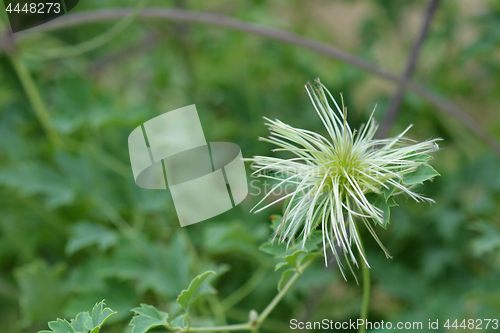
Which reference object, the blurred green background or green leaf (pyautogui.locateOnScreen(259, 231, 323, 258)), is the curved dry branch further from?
green leaf (pyautogui.locateOnScreen(259, 231, 323, 258))

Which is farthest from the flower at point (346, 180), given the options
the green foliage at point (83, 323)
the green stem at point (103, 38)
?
the green stem at point (103, 38)

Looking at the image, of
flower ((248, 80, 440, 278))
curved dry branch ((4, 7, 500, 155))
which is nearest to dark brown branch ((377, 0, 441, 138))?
curved dry branch ((4, 7, 500, 155))

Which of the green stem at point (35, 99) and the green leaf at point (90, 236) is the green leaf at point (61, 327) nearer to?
the green leaf at point (90, 236)

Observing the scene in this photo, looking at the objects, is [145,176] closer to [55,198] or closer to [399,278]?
[55,198]

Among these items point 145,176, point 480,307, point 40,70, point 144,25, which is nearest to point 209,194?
point 145,176

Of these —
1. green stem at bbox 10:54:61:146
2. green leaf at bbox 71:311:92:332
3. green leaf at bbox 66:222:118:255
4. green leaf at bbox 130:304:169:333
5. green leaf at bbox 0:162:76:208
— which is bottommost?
green leaf at bbox 66:222:118:255
